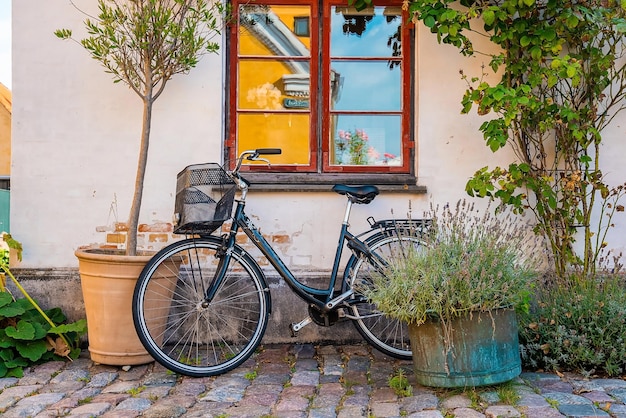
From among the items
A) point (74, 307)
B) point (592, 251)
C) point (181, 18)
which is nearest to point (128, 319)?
point (74, 307)

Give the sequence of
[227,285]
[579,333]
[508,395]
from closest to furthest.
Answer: [508,395]
[579,333]
[227,285]

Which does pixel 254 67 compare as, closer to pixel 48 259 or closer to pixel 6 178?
pixel 48 259

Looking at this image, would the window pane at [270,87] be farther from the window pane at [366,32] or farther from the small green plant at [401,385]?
the small green plant at [401,385]

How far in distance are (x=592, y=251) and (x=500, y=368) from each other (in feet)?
5.51

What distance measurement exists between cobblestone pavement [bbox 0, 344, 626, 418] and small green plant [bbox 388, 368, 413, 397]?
3 cm

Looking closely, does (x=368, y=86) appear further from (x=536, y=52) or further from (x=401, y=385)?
(x=401, y=385)

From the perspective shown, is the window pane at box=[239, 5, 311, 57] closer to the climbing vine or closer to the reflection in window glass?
the reflection in window glass

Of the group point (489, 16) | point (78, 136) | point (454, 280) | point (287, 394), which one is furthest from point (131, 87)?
point (454, 280)

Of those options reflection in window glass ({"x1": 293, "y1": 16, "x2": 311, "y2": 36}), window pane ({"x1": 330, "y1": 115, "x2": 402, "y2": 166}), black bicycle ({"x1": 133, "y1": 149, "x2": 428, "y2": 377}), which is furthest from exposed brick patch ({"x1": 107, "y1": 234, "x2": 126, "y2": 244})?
reflection in window glass ({"x1": 293, "y1": 16, "x2": 311, "y2": 36})

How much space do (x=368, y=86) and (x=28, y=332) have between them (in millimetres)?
2889

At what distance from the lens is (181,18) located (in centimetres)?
436

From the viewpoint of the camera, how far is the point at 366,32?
5012 millimetres

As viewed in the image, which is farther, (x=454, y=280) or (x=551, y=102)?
(x=551, y=102)

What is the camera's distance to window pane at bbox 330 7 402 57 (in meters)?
4.99
